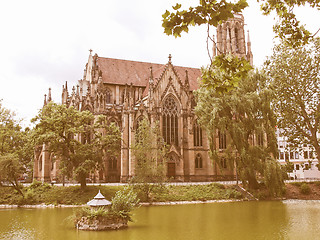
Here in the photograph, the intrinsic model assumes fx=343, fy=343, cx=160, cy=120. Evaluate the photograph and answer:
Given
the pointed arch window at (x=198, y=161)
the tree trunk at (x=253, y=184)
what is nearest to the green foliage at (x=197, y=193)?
the tree trunk at (x=253, y=184)

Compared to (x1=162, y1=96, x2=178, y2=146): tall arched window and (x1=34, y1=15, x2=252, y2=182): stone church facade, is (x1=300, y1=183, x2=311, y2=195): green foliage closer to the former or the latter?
(x1=34, y1=15, x2=252, y2=182): stone church facade

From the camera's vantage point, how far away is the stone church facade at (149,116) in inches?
2012

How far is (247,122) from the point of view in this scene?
39.0 meters

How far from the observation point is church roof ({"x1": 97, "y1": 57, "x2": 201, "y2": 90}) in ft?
194

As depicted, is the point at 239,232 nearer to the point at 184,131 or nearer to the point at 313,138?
the point at 313,138

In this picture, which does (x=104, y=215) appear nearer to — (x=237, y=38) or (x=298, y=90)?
(x=298, y=90)

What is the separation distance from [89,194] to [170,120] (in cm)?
2029

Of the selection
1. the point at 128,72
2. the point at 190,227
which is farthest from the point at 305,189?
the point at 128,72

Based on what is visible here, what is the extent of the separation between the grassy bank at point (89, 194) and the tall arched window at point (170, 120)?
474 inches

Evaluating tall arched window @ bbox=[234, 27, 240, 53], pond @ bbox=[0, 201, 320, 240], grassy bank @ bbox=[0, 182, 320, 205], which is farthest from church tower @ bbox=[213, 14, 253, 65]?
pond @ bbox=[0, 201, 320, 240]

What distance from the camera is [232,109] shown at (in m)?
39.4

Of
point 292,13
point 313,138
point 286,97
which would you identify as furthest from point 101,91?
point 292,13

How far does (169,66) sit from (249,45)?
2071 centimetres

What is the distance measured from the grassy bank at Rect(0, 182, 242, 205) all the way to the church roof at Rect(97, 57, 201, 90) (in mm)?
23008
